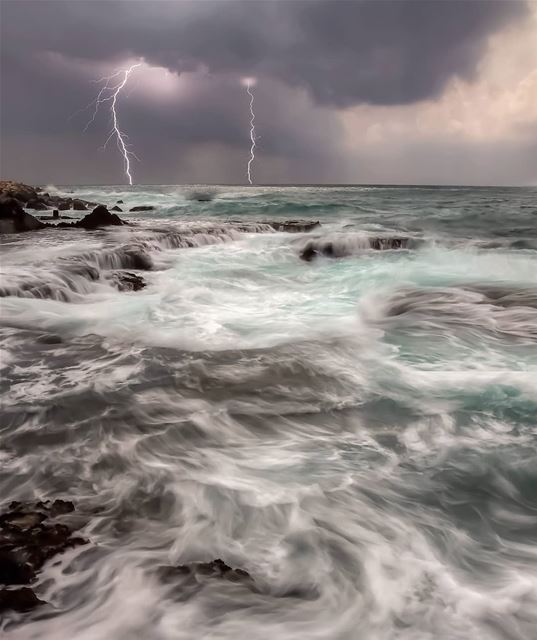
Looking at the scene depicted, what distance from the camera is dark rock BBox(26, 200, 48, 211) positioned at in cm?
3312

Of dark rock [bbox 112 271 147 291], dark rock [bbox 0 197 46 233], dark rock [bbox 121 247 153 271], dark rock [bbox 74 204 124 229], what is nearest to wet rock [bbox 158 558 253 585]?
dark rock [bbox 112 271 147 291]

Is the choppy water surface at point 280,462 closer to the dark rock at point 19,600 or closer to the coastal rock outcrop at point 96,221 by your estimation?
the dark rock at point 19,600

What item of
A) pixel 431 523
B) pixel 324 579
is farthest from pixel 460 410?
pixel 324 579

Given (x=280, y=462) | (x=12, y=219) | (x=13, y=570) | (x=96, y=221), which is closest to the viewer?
(x=13, y=570)

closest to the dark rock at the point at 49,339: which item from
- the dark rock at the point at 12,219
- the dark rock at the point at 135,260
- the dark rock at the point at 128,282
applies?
the dark rock at the point at 128,282

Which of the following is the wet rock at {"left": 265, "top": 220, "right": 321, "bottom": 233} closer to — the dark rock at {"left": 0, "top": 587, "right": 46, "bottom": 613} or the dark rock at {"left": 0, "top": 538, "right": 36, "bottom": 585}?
the dark rock at {"left": 0, "top": 538, "right": 36, "bottom": 585}

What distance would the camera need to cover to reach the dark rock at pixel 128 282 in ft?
32.2

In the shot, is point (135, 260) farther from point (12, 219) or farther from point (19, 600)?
point (19, 600)

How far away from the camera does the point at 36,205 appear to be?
33.6 m

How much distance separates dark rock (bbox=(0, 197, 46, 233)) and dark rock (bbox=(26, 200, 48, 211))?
55.0ft

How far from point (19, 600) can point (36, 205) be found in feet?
119

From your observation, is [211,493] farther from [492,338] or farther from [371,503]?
[492,338]

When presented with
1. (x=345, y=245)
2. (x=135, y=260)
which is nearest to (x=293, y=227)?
(x=345, y=245)

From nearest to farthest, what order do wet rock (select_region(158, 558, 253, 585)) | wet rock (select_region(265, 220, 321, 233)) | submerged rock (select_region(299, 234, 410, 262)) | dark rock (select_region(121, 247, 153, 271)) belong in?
wet rock (select_region(158, 558, 253, 585))
dark rock (select_region(121, 247, 153, 271))
submerged rock (select_region(299, 234, 410, 262))
wet rock (select_region(265, 220, 321, 233))
